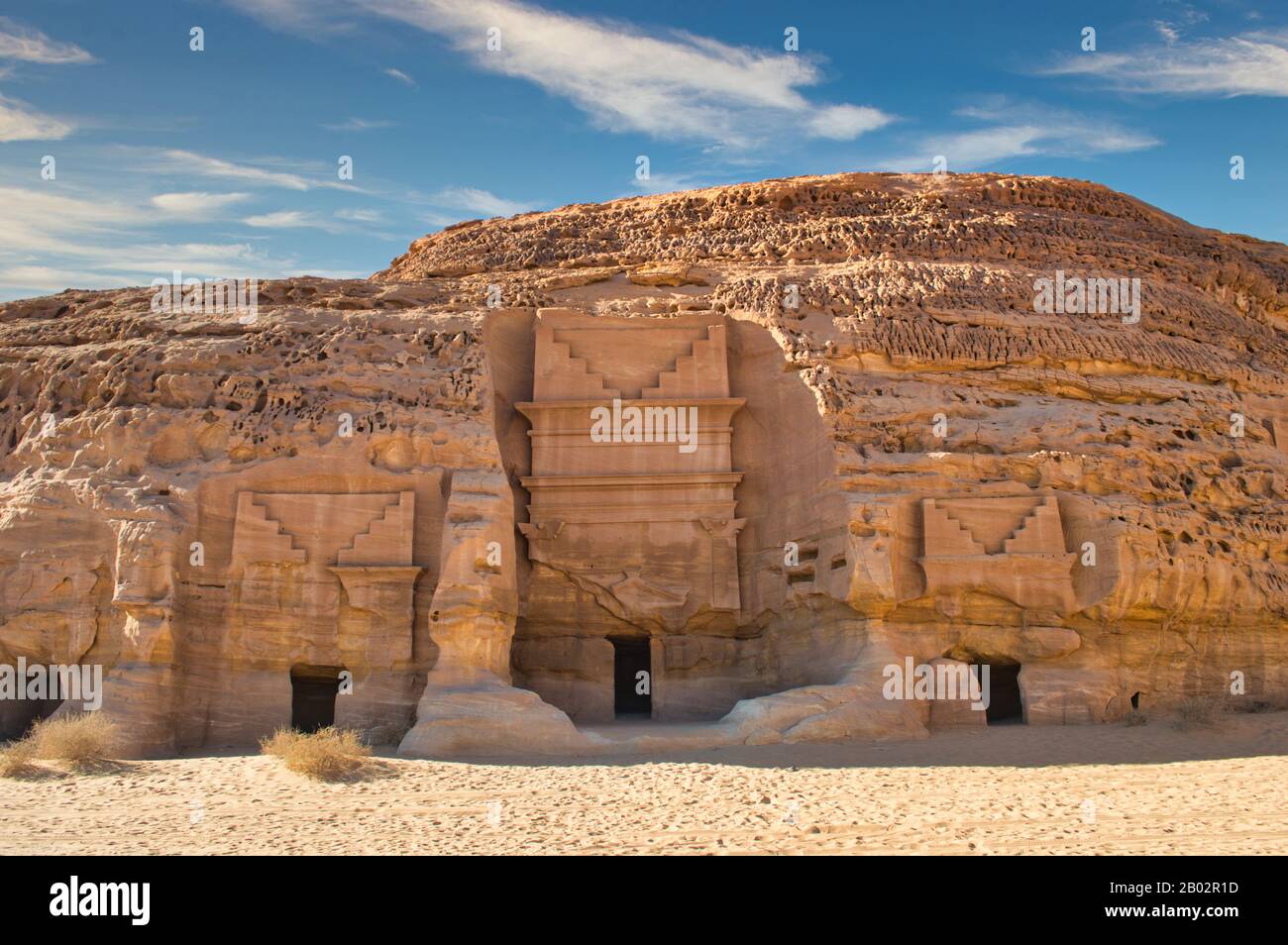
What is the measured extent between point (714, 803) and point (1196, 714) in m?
8.02

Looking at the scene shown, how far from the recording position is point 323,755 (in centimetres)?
1280

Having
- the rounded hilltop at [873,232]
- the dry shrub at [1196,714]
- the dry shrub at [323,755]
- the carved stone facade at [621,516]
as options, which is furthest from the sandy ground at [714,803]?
the rounded hilltop at [873,232]

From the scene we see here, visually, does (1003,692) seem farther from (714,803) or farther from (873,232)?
(714,803)

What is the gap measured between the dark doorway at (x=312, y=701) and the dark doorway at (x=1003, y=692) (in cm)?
990

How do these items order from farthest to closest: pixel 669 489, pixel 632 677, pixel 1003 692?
1. pixel 632 677
2. pixel 1003 692
3. pixel 669 489

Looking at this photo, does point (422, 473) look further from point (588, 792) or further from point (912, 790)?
point (912, 790)

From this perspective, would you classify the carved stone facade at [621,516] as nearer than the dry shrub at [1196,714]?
No

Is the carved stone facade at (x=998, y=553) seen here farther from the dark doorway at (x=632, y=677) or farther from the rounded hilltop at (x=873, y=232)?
the rounded hilltop at (x=873, y=232)

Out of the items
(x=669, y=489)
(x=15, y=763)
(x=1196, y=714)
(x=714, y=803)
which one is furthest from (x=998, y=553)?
(x=15, y=763)

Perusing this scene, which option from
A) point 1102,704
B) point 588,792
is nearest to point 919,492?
point 1102,704

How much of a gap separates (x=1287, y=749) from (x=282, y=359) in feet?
49.0

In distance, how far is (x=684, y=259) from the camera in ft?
66.8

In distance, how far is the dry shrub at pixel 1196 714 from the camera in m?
15.8

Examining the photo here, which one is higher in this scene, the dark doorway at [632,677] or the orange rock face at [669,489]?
the orange rock face at [669,489]
